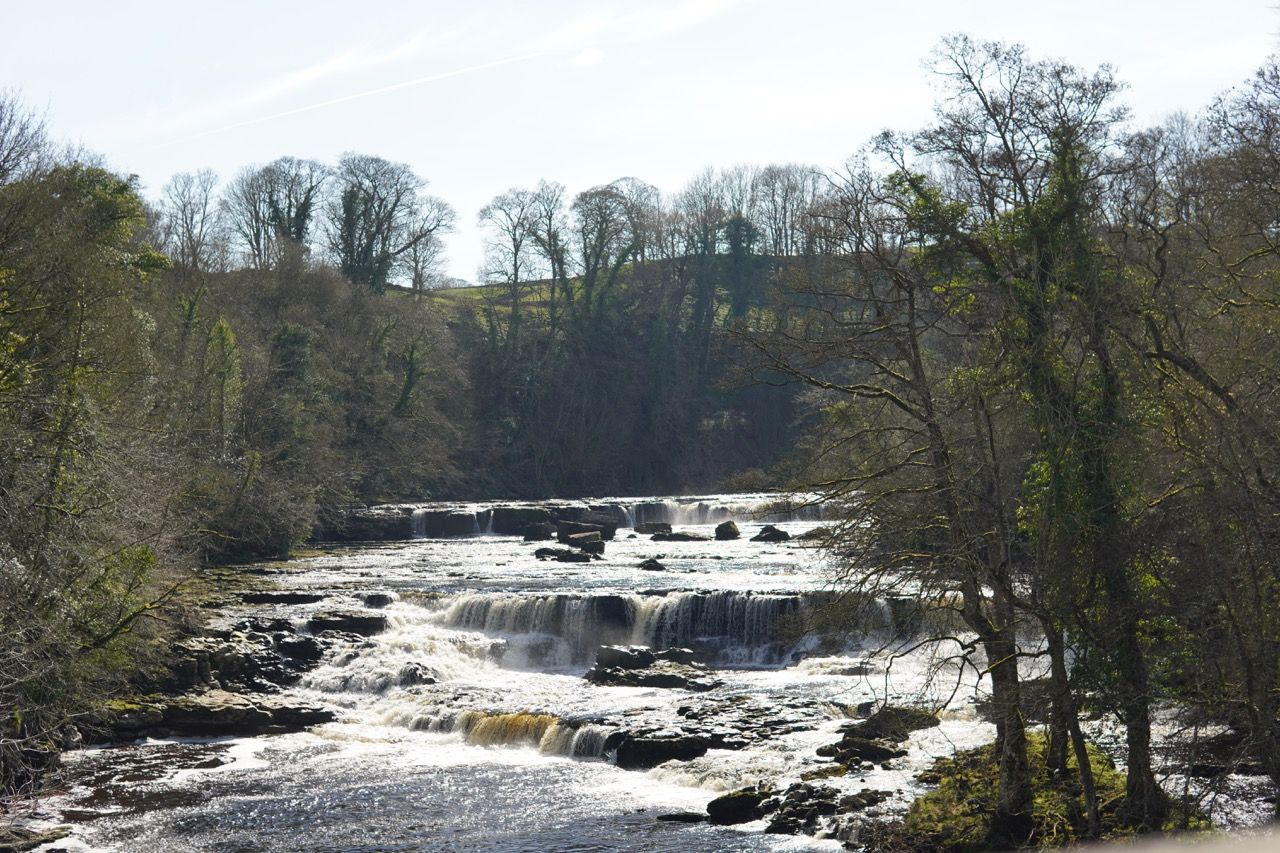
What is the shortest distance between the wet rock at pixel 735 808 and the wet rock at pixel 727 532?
88.6ft

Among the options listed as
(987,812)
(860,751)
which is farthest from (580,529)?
(987,812)

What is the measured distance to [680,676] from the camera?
23.6m

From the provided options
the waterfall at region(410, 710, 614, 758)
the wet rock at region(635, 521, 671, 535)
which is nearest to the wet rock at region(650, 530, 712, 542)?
the wet rock at region(635, 521, 671, 535)

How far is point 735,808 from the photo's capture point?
15.9 metres

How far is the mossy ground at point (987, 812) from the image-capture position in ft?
41.8

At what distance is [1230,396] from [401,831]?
442 inches

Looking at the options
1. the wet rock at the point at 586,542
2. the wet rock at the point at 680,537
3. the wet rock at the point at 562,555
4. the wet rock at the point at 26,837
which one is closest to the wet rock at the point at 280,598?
the wet rock at the point at 562,555

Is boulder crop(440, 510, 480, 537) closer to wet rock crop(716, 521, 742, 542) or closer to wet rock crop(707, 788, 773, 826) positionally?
wet rock crop(716, 521, 742, 542)

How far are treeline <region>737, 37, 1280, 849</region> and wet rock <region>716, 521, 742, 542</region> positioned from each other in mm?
28070

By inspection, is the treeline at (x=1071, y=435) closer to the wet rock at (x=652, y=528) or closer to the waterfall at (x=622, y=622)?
the waterfall at (x=622, y=622)

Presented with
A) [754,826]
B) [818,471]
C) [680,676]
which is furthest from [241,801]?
[818,471]

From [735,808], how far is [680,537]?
27885mm

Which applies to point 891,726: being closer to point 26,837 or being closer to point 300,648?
point 26,837

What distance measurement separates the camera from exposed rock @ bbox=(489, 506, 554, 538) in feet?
162
